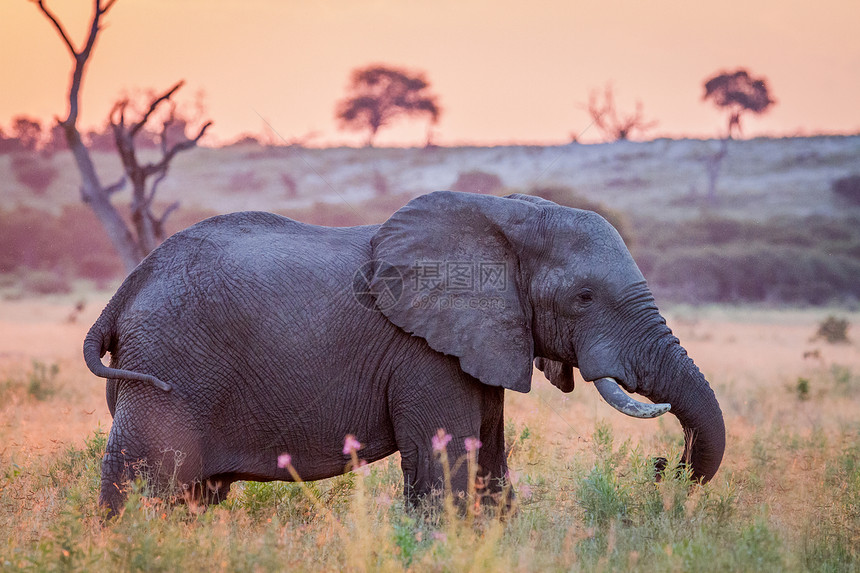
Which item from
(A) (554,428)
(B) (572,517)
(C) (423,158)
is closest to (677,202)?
(C) (423,158)

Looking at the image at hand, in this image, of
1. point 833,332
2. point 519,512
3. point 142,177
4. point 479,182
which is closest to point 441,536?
point 519,512

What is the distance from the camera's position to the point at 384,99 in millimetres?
53031

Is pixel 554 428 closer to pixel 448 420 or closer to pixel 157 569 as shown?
pixel 448 420

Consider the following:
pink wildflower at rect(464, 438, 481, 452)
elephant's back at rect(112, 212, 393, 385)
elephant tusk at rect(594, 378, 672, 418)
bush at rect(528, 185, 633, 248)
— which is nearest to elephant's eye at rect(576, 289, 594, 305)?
elephant tusk at rect(594, 378, 672, 418)

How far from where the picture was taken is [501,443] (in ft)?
21.1

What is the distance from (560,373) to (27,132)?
190 feet

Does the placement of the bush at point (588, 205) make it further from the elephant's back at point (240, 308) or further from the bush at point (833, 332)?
the elephant's back at point (240, 308)

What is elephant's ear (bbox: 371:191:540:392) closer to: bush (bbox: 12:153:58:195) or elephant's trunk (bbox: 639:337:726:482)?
elephant's trunk (bbox: 639:337:726:482)

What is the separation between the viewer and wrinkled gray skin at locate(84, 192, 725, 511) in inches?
221

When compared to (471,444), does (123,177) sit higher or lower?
higher

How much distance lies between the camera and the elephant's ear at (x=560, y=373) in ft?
21.5

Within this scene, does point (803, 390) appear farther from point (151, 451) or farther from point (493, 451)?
point (151, 451)

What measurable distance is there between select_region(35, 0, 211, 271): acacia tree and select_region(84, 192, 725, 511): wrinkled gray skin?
9.81 m

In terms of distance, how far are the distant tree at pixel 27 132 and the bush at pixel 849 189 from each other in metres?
46.3
